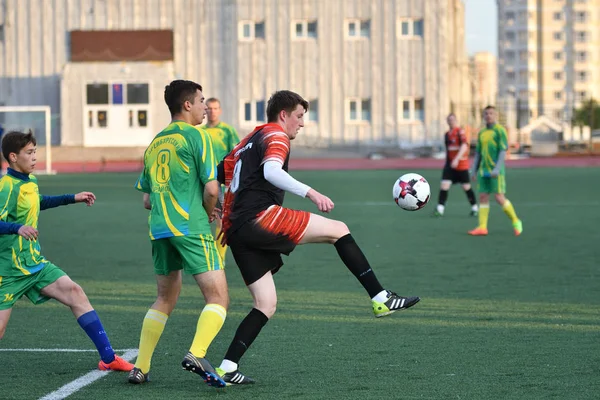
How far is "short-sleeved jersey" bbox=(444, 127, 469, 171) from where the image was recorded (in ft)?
71.9

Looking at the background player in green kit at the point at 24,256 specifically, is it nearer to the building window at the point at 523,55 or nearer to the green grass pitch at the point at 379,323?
the green grass pitch at the point at 379,323

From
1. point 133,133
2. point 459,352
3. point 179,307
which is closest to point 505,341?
point 459,352

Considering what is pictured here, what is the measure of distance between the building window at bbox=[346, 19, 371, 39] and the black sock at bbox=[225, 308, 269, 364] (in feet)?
178

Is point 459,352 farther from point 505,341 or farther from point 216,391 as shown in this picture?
point 216,391

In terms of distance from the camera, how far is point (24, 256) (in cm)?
704

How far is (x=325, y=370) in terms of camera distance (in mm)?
7277

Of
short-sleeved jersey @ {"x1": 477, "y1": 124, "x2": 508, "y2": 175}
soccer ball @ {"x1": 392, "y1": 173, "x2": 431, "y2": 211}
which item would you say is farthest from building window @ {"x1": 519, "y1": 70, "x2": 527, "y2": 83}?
soccer ball @ {"x1": 392, "y1": 173, "x2": 431, "y2": 211}

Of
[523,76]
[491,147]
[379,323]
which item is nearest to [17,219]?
[379,323]

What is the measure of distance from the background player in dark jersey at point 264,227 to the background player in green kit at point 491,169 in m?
10.5

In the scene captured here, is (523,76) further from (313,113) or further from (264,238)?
(264,238)

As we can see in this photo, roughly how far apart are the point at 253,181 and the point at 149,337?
3.74 ft

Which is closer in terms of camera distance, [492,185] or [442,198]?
[492,185]

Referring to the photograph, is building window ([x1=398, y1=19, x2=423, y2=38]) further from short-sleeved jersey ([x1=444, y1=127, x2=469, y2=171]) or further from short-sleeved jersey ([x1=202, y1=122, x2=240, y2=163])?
short-sleeved jersey ([x1=202, y1=122, x2=240, y2=163])

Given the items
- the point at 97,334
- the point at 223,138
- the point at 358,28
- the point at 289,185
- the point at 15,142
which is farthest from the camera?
the point at 358,28
